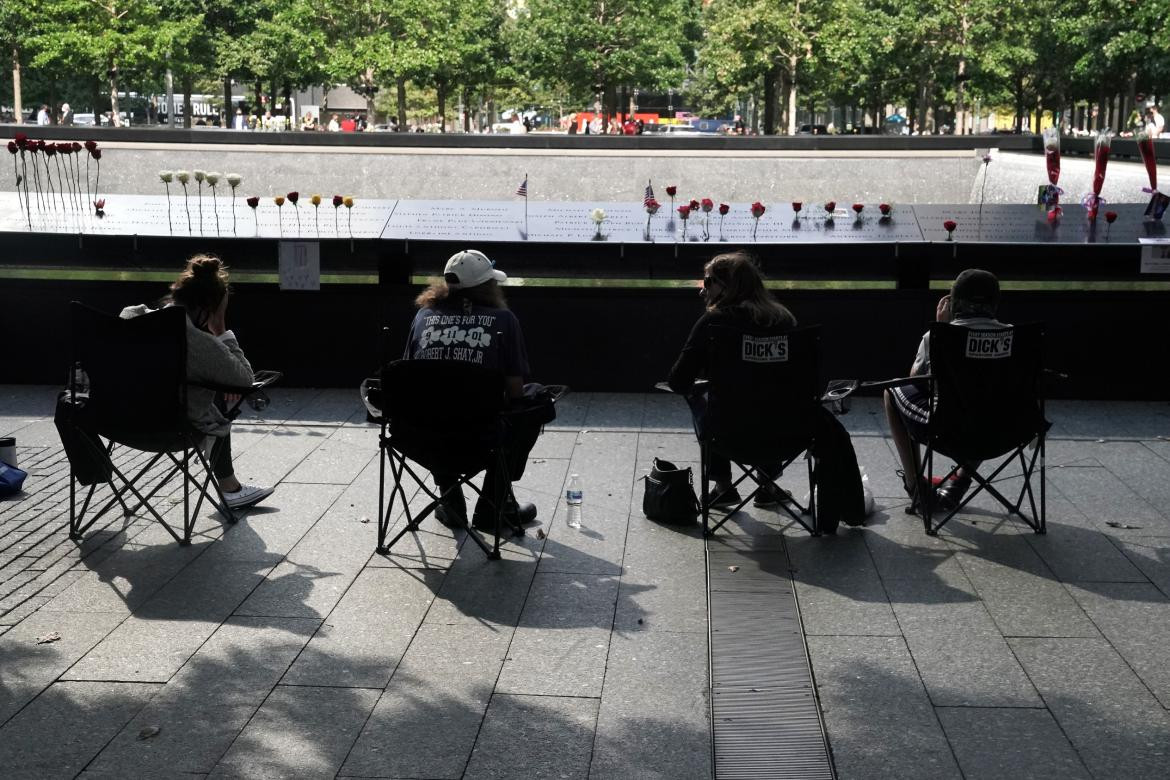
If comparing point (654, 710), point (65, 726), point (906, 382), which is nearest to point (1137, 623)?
point (906, 382)

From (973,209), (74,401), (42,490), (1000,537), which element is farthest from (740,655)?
(973,209)

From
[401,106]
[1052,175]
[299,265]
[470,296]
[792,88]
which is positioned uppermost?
[792,88]

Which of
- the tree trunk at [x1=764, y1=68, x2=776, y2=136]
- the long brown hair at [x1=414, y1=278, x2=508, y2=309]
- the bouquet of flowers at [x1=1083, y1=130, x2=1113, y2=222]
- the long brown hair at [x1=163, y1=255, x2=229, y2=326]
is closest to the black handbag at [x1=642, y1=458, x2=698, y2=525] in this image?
the long brown hair at [x1=414, y1=278, x2=508, y2=309]

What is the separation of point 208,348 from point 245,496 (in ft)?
3.29

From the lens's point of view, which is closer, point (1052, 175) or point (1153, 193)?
point (1153, 193)

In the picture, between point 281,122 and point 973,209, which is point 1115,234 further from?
point 281,122

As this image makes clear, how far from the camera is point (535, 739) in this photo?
4156mm

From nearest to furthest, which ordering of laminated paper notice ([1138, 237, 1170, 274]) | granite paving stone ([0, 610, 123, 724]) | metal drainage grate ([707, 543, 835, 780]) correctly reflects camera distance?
metal drainage grate ([707, 543, 835, 780]) → granite paving stone ([0, 610, 123, 724]) → laminated paper notice ([1138, 237, 1170, 274])

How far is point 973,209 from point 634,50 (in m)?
42.8

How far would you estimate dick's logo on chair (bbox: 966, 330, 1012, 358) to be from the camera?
5.99 metres

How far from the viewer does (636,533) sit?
6.47m

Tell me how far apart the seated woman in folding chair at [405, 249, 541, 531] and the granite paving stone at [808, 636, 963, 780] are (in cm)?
176

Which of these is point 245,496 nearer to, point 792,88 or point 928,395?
point 928,395

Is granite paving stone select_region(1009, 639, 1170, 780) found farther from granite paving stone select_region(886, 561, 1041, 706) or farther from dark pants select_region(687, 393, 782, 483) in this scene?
dark pants select_region(687, 393, 782, 483)
